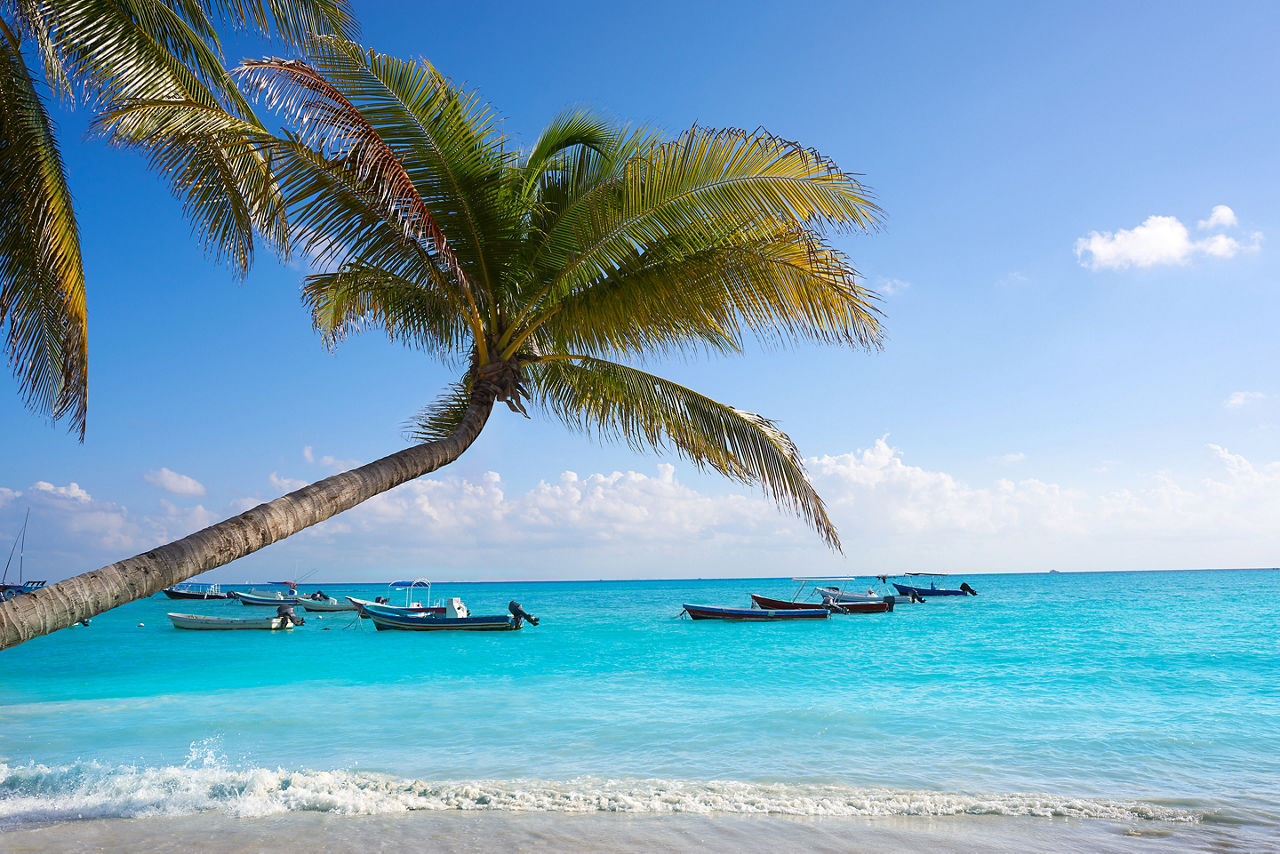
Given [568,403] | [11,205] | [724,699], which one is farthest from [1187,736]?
[11,205]

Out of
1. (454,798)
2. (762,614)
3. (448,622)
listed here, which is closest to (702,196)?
(454,798)

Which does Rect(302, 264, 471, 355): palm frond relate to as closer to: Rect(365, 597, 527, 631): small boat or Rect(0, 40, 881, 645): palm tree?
Rect(0, 40, 881, 645): palm tree

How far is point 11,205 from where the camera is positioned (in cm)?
528

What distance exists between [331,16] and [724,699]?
15224 mm

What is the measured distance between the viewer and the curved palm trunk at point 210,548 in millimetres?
3137

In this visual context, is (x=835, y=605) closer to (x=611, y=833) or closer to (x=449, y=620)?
(x=449, y=620)

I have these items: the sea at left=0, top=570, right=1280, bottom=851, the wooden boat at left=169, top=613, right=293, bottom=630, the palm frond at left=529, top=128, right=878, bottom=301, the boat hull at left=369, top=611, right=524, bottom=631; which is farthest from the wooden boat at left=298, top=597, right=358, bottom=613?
the palm frond at left=529, top=128, right=878, bottom=301

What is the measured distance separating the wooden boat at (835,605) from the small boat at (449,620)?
12.9 meters

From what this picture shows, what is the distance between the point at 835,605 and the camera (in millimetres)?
46312

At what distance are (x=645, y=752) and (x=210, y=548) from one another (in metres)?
9.48

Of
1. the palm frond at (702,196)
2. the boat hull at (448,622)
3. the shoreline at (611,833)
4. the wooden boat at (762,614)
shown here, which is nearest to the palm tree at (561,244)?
the palm frond at (702,196)

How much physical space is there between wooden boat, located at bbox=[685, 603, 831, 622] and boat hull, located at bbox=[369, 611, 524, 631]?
11323mm

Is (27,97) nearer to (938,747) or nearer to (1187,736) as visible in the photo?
(938,747)

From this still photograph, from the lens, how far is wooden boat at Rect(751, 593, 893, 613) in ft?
135
